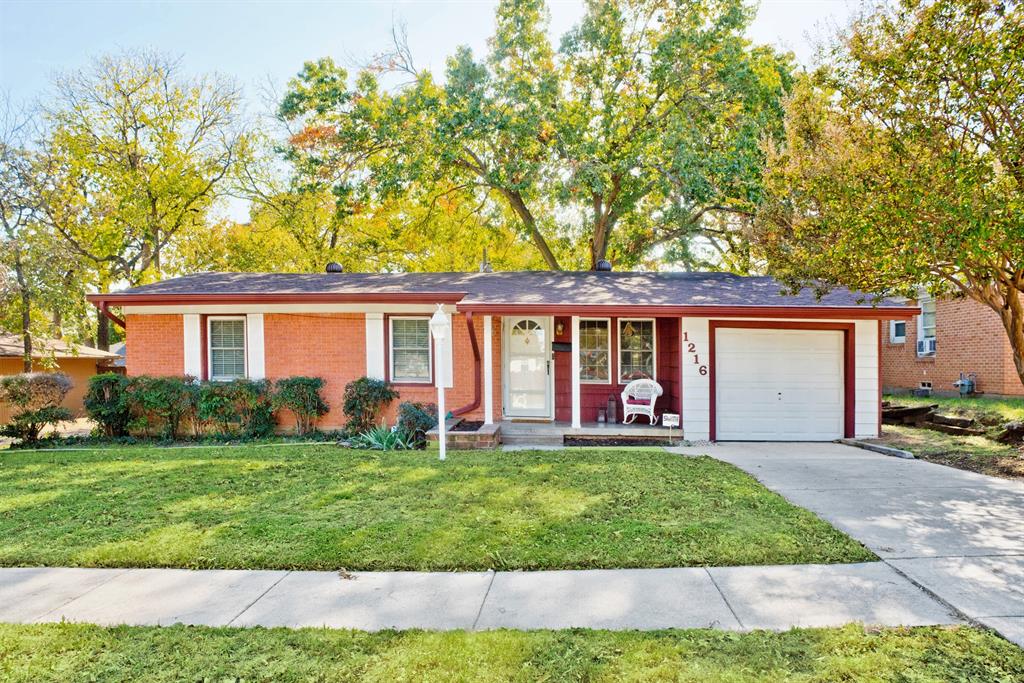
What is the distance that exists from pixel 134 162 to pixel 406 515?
21.2m

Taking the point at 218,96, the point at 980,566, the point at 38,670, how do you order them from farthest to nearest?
1. the point at 218,96
2. the point at 980,566
3. the point at 38,670

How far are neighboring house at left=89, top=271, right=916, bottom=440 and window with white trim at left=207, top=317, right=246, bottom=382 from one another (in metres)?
0.02

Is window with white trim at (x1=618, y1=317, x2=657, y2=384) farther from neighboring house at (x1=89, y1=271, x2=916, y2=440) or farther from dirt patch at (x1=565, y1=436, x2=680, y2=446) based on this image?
dirt patch at (x1=565, y1=436, x2=680, y2=446)

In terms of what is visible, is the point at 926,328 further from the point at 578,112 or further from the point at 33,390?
the point at 33,390

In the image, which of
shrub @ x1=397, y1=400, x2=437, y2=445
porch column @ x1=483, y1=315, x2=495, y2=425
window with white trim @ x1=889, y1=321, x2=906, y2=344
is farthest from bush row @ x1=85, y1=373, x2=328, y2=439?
window with white trim @ x1=889, y1=321, x2=906, y2=344

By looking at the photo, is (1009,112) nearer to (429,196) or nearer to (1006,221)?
(1006,221)

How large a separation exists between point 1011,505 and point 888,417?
777 centimetres

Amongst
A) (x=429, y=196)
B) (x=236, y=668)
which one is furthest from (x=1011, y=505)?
(x=429, y=196)

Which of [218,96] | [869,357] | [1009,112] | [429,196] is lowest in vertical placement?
[869,357]

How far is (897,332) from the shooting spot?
18.0 metres

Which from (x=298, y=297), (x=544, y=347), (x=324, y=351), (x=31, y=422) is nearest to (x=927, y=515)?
(x=544, y=347)

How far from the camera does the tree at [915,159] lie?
6.40m

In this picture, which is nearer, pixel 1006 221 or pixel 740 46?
pixel 1006 221

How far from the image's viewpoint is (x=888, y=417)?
1239 centimetres
